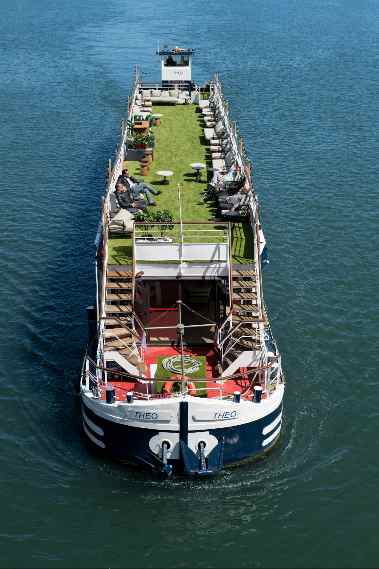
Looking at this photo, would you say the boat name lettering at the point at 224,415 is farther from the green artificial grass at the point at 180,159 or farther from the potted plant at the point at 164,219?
the green artificial grass at the point at 180,159

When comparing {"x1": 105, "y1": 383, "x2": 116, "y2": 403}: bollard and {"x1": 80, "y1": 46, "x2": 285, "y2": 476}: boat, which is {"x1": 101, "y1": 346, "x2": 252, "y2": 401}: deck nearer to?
{"x1": 80, "y1": 46, "x2": 285, "y2": 476}: boat

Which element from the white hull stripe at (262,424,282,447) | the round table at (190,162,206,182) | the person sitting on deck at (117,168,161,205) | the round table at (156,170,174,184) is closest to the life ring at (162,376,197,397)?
the white hull stripe at (262,424,282,447)

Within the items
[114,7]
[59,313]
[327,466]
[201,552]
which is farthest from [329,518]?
[114,7]

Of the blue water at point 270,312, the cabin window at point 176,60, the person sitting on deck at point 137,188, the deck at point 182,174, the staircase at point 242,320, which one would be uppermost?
the cabin window at point 176,60

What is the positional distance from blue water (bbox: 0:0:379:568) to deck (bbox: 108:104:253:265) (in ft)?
21.9

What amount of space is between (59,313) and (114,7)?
11896 centimetres

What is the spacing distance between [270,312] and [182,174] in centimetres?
1080

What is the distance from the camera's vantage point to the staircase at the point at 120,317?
32.8 meters

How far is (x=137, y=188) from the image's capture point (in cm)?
4122

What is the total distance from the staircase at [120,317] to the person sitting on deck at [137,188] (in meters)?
7.36

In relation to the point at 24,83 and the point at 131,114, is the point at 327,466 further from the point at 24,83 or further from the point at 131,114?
the point at 24,83

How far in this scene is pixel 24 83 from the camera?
9256 centimetres

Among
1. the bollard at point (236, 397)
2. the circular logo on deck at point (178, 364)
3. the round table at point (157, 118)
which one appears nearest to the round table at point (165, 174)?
the circular logo on deck at point (178, 364)

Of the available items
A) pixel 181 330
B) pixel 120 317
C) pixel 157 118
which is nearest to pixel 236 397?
pixel 181 330
